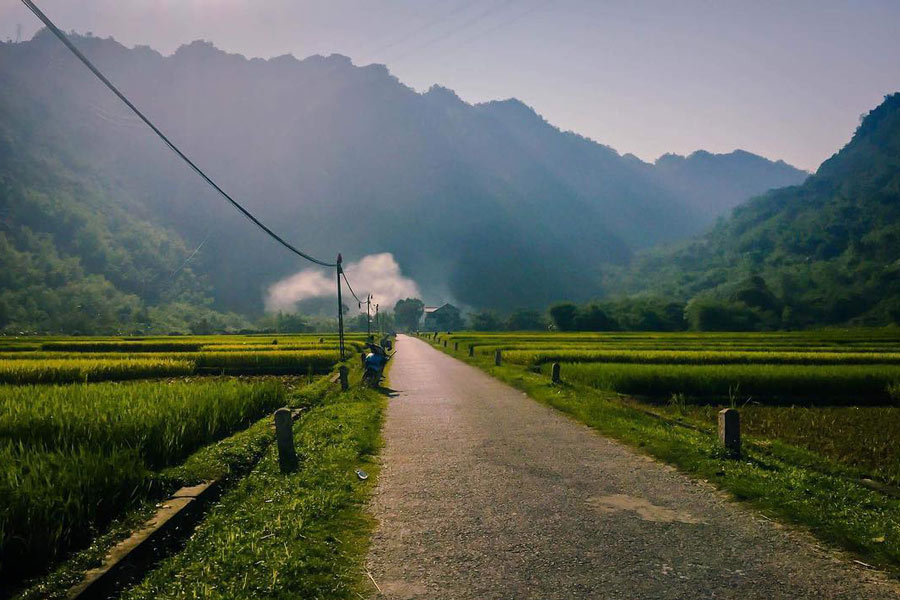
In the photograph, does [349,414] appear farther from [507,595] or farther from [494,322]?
[494,322]

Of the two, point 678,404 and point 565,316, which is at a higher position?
point 565,316

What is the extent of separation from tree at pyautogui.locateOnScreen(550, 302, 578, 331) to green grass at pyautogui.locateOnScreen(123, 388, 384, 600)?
310 feet

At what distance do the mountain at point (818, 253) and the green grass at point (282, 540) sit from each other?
96413 millimetres

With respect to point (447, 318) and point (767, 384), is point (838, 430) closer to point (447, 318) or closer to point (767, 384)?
point (767, 384)

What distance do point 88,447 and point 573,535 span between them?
6202 millimetres

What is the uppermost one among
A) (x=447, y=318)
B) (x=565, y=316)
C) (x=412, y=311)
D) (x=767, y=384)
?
(x=412, y=311)

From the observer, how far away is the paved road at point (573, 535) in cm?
452

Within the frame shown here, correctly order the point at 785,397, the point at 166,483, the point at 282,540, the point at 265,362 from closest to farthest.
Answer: the point at 282,540, the point at 166,483, the point at 785,397, the point at 265,362

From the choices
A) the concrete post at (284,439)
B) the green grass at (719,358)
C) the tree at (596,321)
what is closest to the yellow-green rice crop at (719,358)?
the green grass at (719,358)

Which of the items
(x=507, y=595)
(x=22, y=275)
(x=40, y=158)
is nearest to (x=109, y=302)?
(x=22, y=275)

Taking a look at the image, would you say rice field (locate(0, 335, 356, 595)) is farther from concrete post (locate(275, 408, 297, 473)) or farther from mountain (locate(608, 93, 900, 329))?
mountain (locate(608, 93, 900, 329))

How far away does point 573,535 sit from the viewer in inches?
221

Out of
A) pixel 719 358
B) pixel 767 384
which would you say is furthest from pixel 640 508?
pixel 719 358

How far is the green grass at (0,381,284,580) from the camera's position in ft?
16.7
